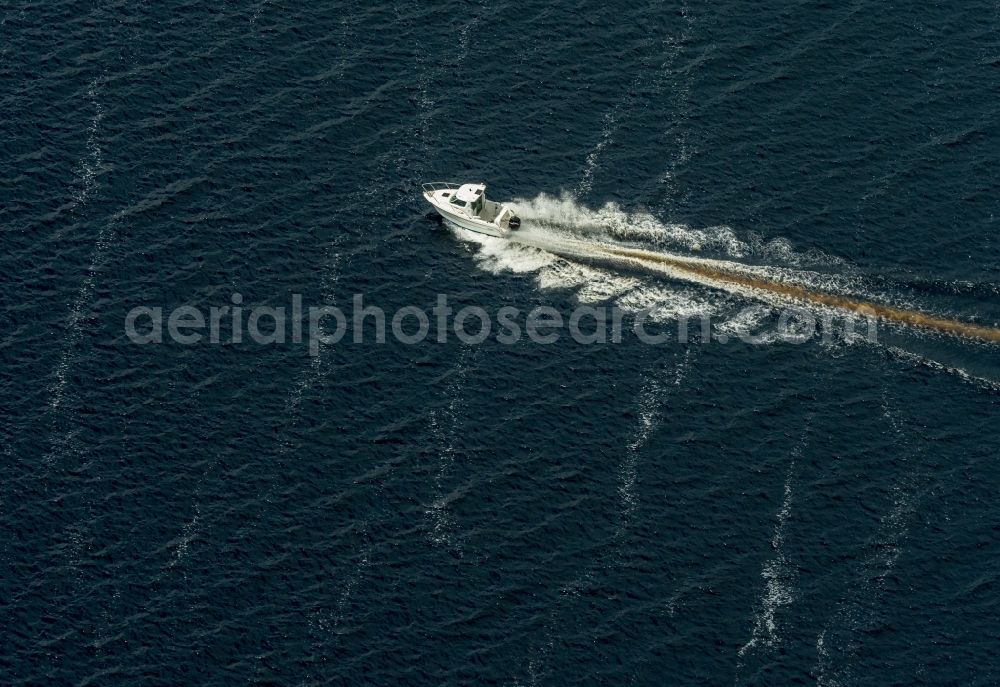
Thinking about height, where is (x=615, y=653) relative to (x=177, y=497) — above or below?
below

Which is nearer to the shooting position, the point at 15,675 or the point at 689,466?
the point at 15,675

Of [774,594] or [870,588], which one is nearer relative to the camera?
[774,594]

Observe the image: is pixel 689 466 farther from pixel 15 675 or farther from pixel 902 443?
pixel 15 675

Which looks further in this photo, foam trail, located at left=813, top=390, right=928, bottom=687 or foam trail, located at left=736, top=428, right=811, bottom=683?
foam trail, located at left=736, top=428, right=811, bottom=683

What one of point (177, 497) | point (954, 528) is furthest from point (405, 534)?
point (954, 528)

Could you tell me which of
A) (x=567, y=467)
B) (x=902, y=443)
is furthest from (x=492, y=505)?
(x=902, y=443)

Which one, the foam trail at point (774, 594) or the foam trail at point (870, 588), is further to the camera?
the foam trail at point (774, 594)

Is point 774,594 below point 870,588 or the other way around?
the other way around

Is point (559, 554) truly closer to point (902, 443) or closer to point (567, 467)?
point (567, 467)

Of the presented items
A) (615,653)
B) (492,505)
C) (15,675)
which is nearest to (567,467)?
(492,505)
